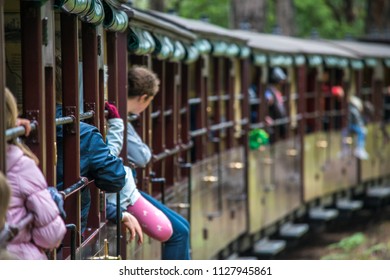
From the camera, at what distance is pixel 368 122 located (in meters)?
21.6

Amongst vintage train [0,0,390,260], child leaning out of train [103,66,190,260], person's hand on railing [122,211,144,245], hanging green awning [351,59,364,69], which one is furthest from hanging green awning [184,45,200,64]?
hanging green awning [351,59,364,69]

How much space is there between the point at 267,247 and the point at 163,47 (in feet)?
20.9

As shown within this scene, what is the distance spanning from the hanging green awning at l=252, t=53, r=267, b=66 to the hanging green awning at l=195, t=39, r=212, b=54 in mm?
2633

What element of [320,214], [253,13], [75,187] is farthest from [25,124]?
[253,13]

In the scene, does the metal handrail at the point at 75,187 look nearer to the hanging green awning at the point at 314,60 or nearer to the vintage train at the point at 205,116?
the vintage train at the point at 205,116

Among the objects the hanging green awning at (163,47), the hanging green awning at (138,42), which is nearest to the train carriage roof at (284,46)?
the hanging green awning at (163,47)

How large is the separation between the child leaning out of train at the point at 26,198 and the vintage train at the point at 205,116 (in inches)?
3.6

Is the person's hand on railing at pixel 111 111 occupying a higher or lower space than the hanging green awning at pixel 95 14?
lower

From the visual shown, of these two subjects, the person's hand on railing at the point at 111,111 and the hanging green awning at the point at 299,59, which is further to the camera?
the hanging green awning at the point at 299,59

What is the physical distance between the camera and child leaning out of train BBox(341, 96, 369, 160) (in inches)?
789

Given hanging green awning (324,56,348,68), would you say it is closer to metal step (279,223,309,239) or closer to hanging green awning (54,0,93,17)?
metal step (279,223,309,239)

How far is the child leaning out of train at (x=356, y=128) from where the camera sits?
2005 cm
